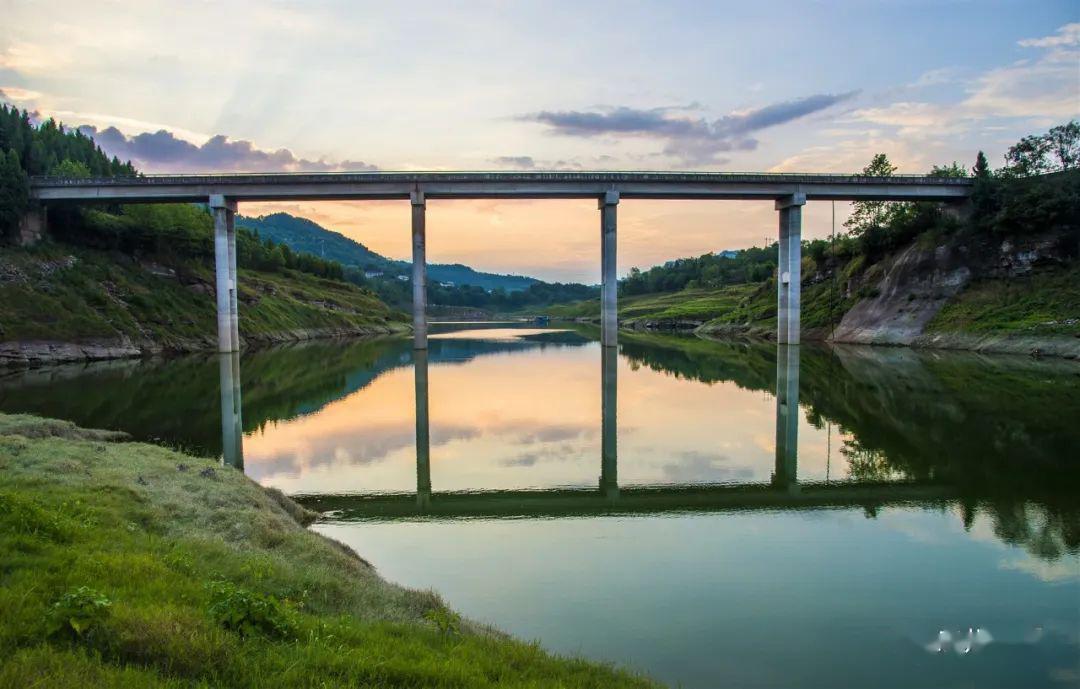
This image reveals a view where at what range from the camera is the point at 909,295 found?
79.2 m

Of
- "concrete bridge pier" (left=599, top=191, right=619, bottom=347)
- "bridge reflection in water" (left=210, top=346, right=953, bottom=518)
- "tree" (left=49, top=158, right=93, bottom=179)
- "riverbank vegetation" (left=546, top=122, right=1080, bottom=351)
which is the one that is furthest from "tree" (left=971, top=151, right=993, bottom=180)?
"tree" (left=49, top=158, right=93, bottom=179)

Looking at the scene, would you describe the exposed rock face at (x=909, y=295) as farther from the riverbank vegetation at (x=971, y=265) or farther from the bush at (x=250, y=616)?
the bush at (x=250, y=616)

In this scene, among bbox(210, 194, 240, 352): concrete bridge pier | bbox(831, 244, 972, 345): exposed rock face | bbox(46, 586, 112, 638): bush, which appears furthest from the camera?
bbox(831, 244, 972, 345): exposed rock face

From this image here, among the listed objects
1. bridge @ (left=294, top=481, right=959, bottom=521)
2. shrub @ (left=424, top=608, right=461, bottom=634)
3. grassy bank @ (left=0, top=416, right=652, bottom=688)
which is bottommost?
bridge @ (left=294, top=481, right=959, bottom=521)

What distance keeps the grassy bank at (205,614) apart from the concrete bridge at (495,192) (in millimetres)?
62519

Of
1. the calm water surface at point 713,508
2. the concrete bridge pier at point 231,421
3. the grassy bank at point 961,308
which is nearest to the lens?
the calm water surface at point 713,508

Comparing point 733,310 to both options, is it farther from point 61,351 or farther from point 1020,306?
point 61,351

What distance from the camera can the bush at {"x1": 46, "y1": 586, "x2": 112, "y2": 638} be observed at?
5940 millimetres

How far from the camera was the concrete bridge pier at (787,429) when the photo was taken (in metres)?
19.8

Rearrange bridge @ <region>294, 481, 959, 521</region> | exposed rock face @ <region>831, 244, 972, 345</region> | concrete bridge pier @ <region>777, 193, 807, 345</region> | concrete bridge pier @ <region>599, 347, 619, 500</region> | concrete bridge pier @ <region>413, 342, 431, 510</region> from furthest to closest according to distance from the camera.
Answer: concrete bridge pier @ <region>777, 193, 807, 345</region> < exposed rock face @ <region>831, 244, 972, 345</region> < concrete bridge pier @ <region>599, 347, 619, 500</region> < concrete bridge pier @ <region>413, 342, 431, 510</region> < bridge @ <region>294, 481, 959, 521</region>

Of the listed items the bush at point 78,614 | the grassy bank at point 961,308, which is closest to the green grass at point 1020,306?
the grassy bank at point 961,308

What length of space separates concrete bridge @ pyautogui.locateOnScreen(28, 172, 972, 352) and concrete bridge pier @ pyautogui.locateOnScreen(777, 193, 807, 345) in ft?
0.38

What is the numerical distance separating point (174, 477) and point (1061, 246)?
84.0 m

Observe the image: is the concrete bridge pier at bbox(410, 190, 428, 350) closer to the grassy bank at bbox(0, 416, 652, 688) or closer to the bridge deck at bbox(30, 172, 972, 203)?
the bridge deck at bbox(30, 172, 972, 203)
